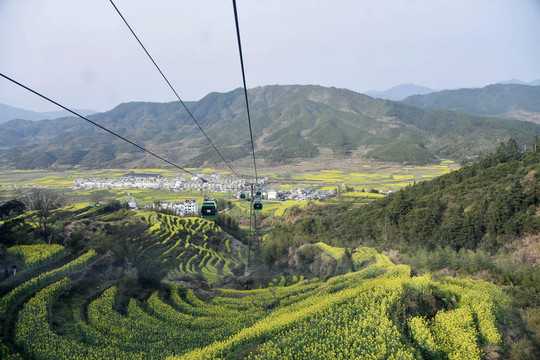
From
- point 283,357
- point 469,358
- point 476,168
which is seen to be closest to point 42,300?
point 283,357

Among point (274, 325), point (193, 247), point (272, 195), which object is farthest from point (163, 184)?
point (274, 325)

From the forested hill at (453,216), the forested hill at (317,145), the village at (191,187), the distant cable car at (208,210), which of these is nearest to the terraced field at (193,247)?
the forested hill at (453,216)

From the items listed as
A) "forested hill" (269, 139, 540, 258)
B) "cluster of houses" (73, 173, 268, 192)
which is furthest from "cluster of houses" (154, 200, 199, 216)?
"forested hill" (269, 139, 540, 258)

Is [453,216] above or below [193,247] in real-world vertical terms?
above

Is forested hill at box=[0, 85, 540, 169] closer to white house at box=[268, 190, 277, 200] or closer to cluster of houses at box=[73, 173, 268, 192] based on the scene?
cluster of houses at box=[73, 173, 268, 192]

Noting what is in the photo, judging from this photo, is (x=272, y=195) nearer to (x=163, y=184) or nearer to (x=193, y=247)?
(x=193, y=247)
